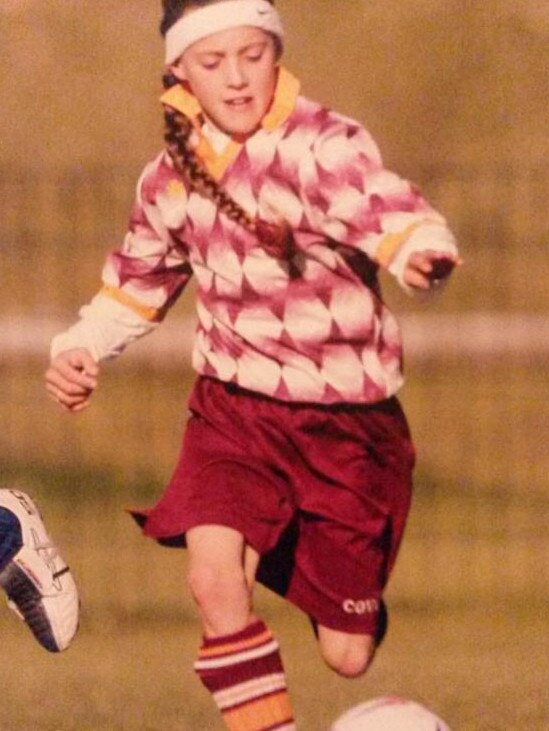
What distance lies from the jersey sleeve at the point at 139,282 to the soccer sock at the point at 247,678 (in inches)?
25.7


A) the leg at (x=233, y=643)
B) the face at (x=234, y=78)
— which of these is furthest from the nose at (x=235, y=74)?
the leg at (x=233, y=643)

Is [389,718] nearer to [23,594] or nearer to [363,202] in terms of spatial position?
[23,594]

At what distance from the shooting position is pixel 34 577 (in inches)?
181

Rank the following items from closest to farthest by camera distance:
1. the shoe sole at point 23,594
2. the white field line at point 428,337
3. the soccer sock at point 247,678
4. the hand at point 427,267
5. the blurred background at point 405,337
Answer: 1. the hand at point 427,267
2. the soccer sock at point 247,678
3. the shoe sole at point 23,594
4. the blurred background at point 405,337
5. the white field line at point 428,337

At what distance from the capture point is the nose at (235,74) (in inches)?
170

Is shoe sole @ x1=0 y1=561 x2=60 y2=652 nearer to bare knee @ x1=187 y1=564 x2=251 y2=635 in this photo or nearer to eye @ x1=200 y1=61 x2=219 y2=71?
bare knee @ x1=187 y1=564 x2=251 y2=635

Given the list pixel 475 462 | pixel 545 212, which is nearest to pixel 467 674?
pixel 475 462

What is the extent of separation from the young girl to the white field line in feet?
1.78

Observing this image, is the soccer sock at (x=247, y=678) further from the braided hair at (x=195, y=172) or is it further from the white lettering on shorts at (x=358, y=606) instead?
the braided hair at (x=195, y=172)

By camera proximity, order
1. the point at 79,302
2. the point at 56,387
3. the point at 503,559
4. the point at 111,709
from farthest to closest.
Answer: the point at 503,559, the point at 79,302, the point at 111,709, the point at 56,387

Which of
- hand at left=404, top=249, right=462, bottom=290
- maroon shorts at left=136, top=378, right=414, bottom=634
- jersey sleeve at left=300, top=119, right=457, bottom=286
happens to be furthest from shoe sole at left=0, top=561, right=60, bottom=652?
hand at left=404, top=249, right=462, bottom=290

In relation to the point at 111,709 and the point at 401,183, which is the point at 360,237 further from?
the point at 111,709

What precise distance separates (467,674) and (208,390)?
115 cm

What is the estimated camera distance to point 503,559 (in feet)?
19.6
